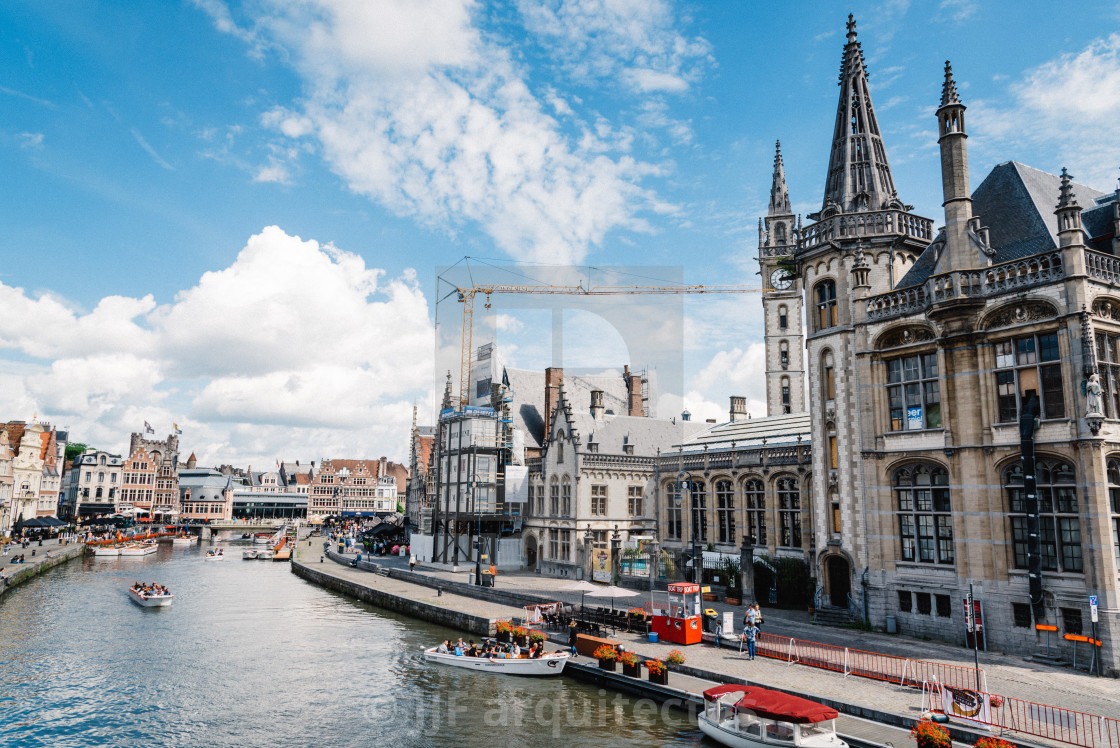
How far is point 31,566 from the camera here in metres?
61.8

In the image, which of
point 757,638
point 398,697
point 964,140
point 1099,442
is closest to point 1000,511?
point 1099,442

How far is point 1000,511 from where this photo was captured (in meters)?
27.2

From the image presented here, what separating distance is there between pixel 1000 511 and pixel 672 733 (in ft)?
52.6

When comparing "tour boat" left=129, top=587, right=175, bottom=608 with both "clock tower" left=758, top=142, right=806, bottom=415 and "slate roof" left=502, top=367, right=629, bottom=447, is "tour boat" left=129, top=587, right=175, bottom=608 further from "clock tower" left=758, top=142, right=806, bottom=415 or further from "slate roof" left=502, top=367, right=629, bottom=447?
"clock tower" left=758, top=142, right=806, bottom=415

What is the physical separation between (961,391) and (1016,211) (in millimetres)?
8649

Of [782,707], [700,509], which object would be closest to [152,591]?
[700,509]

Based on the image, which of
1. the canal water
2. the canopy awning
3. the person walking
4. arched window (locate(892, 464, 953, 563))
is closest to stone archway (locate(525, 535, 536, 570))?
the canal water

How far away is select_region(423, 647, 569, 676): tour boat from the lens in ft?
93.3

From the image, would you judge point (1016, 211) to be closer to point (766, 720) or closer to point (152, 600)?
point (766, 720)

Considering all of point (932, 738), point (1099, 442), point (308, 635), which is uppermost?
point (1099, 442)

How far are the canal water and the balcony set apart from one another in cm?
2009

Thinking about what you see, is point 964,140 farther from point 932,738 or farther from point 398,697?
point 398,697

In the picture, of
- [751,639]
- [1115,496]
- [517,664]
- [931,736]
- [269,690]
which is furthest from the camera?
[517,664]

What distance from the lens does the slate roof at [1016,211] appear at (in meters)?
28.8
